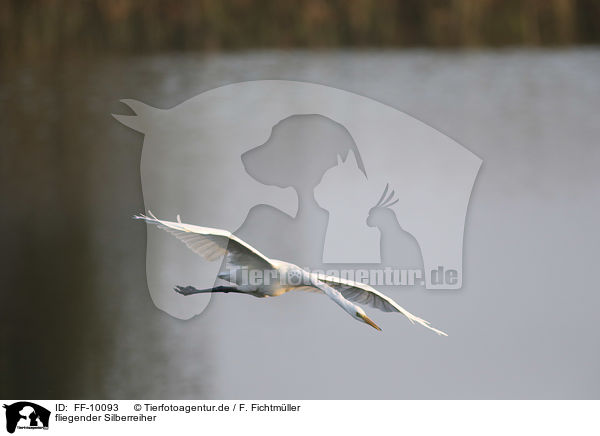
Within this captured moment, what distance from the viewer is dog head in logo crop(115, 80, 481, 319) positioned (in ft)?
11.3

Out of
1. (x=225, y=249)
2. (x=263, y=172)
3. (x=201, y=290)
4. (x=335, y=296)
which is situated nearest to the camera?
(x=335, y=296)

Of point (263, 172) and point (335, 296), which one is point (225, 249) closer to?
point (335, 296)

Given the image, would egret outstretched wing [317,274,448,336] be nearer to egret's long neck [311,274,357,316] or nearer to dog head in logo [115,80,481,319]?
egret's long neck [311,274,357,316]

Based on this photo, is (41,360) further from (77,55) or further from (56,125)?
(77,55)

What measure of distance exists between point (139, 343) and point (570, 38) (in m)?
6.33

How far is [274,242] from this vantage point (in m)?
4.07

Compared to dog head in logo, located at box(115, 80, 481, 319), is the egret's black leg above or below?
below

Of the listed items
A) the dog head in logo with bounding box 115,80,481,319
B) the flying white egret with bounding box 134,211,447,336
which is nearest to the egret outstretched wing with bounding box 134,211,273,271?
the flying white egret with bounding box 134,211,447,336
